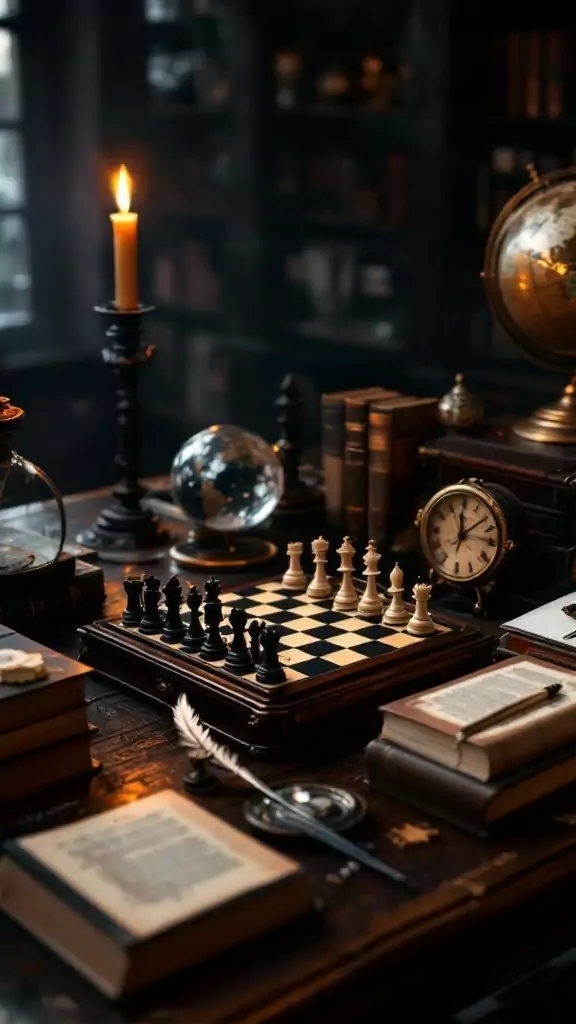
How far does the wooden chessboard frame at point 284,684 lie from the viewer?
6.75 ft

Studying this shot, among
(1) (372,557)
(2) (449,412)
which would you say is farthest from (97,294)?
(1) (372,557)

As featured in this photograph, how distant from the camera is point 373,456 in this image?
2.98 meters

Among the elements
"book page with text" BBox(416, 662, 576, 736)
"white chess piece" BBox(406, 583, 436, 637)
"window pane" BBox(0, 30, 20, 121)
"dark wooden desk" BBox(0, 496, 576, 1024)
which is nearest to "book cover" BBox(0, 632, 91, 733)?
"dark wooden desk" BBox(0, 496, 576, 1024)

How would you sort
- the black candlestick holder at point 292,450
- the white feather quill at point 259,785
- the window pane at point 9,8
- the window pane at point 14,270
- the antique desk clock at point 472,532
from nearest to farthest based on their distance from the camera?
the white feather quill at point 259,785 < the antique desk clock at point 472,532 < the black candlestick holder at point 292,450 < the window pane at point 9,8 < the window pane at point 14,270

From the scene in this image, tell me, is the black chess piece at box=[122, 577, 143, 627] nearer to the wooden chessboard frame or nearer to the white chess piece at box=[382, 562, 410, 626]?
the wooden chessboard frame

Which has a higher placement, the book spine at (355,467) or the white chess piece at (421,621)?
the book spine at (355,467)

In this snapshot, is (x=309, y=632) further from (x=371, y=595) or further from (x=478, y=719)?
(x=478, y=719)

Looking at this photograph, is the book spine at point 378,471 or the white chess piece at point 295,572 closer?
the white chess piece at point 295,572

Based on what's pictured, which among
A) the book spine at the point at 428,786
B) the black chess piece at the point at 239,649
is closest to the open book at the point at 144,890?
the book spine at the point at 428,786

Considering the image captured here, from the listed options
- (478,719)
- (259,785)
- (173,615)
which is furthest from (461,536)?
(259,785)

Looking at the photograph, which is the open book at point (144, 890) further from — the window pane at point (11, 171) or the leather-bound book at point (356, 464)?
the window pane at point (11, 171)

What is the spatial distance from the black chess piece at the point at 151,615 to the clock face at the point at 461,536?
0.59 meters

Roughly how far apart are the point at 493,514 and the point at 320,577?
34cm

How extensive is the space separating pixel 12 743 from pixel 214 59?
15.4 feet
